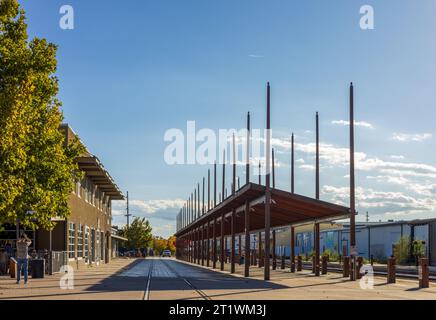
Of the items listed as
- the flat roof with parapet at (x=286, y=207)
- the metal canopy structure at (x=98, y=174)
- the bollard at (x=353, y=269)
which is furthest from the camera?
the metal canopy structure at (x=98, y=174)

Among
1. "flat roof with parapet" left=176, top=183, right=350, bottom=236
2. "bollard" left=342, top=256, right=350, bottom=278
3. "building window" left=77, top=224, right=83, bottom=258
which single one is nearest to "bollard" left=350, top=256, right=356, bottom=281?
"flat roof with parapet" left=176, top=183, right=350, bottom=236

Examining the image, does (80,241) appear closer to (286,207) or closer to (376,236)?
(286,207)

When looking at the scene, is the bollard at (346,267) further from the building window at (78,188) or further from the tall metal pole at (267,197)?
the building window at (78,188)

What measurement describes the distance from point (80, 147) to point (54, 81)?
3.94m

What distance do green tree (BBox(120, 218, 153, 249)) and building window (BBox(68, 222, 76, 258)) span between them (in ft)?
328

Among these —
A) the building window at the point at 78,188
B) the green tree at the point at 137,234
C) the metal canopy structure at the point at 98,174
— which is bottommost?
the green tree at the point at 137,234

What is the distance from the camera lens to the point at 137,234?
151 meters

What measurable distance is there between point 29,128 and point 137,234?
418 ft

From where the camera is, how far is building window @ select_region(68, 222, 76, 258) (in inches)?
1910

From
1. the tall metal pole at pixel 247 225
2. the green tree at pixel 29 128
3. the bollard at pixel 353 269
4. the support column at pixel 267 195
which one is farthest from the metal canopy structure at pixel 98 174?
the green tree at pixel 29 128

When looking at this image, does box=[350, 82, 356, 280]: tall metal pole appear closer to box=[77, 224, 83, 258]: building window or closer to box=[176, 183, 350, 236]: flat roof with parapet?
box=[176, 183, 350, 236]: flat roof with parapet

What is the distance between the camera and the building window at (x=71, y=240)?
4851 centimetres
